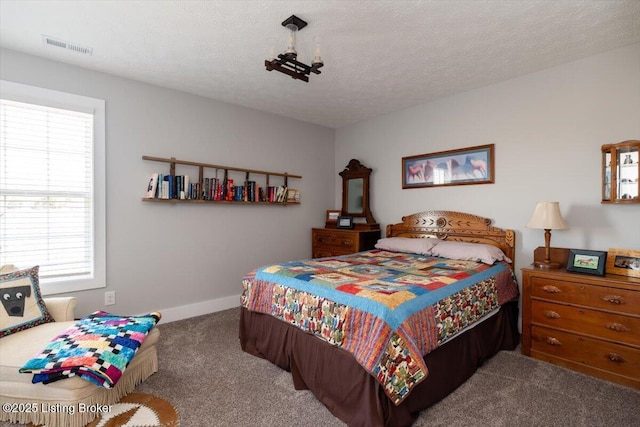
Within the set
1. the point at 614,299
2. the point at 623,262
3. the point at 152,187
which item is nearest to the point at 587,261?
the point at 623,262

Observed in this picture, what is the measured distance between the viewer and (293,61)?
77.4 inches

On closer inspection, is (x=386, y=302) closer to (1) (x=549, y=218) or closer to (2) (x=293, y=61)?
(2) (x=293, y=61)

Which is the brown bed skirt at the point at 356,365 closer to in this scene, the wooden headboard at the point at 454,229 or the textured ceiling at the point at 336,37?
the wooden headboard at the point at 454,229

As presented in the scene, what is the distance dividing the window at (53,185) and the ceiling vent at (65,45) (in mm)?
448

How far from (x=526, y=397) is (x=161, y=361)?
261 centimetres

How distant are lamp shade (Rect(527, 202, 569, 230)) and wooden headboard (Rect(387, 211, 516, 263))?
0.48m

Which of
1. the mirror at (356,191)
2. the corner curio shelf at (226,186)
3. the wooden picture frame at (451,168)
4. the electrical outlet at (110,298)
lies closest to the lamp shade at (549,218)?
the wooden picture frame at (451,168)

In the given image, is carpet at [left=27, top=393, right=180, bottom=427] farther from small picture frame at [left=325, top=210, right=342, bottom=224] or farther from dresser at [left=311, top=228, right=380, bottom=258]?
small picture frame at [left=325, top=210, right=342, bottom=224]

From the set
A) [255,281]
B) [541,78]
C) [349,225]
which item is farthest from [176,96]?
[541,78]

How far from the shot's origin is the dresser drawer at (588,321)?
2.11 meters

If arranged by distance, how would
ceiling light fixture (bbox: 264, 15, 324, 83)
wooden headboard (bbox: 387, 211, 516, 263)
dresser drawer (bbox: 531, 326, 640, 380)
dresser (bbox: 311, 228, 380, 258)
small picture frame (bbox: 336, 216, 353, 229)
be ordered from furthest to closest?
small picture frame (bbox: 336, 216, 353, 229)
dresser (bbox: 311, 228, 380, 258)
wooden headboard (bbox: 387, 211, 516, 263)
dresser drawer (bbox: 531, 326, 640, 380)
ceiling light fixture (bbox: 264, 15, 324, 83)

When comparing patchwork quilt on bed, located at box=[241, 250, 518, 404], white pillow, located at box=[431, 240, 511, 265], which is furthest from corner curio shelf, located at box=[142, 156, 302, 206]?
white pillow, located at box=[431, 240, 511, 265]

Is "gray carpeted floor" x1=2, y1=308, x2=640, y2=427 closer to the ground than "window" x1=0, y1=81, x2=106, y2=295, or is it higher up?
closer to the ground

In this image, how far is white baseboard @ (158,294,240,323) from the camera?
11.0 feet
